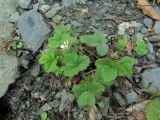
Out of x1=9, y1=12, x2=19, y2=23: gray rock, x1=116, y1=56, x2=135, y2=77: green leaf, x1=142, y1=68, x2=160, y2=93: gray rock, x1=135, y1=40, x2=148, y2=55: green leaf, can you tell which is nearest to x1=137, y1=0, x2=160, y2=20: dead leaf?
x1=135, y1=40, x2=148, y2=55: green leaf

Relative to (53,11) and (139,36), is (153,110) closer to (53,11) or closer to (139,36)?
(139,36)

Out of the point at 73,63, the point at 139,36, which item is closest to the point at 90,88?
the point at 73,63

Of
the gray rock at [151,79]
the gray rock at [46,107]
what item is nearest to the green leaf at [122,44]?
the gray rock at [151,79]

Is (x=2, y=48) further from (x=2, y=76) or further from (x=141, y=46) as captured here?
(x=141, y=46)

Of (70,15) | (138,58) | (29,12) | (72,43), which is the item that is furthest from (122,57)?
(29,12)

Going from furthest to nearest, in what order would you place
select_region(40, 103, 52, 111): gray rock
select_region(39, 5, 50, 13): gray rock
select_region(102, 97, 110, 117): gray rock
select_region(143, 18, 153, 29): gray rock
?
select_region(39, 5, 50, 13): gray rock < select_region(143, 18, 153, 29): gray rock < select_region(40, 103, 52, 111): gray rock < select_region(102, 97, 110, 117): gray rock

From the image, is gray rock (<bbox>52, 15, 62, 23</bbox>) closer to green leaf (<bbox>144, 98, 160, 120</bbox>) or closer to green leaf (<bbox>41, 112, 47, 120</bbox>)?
green leaf (<bbox>41, 112, 47, 120</bbox>)
